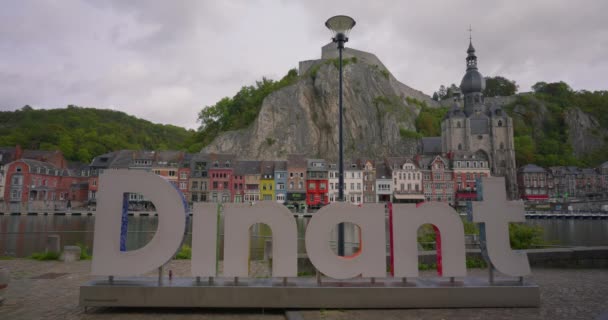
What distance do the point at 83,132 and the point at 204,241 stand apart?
329 ft

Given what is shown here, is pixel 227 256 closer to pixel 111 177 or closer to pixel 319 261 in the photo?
pixel 319 261

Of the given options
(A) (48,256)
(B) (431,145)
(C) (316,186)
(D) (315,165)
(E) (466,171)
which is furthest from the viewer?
(B) (431,145)

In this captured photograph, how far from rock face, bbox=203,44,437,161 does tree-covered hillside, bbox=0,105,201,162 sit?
1647 centimetres

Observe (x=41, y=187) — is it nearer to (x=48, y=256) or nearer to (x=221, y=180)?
(x=221, y=180)

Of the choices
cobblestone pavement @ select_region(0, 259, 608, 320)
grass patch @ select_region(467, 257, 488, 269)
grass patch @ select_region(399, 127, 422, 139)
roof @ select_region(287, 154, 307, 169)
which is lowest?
cobblestone pavement @ select_region(0, 259, 608, 320)

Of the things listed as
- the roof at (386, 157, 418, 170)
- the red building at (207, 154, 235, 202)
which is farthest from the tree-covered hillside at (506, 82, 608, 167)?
the red building at (207, 154, 235, 202)

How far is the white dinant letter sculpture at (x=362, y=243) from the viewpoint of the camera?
8.02 metres

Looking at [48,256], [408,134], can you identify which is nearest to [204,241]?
[48,256]

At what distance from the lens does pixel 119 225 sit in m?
8.13

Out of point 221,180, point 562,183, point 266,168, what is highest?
point 266,168

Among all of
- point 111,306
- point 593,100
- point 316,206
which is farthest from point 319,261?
point 593,100

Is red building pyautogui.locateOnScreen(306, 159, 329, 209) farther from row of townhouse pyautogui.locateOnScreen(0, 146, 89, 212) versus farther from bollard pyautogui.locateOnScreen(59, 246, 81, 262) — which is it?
bollard pyautogui.locateOnScreen(59, 246, 81, 262)

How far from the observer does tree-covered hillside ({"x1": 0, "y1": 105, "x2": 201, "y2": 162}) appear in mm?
87688

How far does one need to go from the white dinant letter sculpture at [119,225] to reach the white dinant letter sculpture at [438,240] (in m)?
4.80
